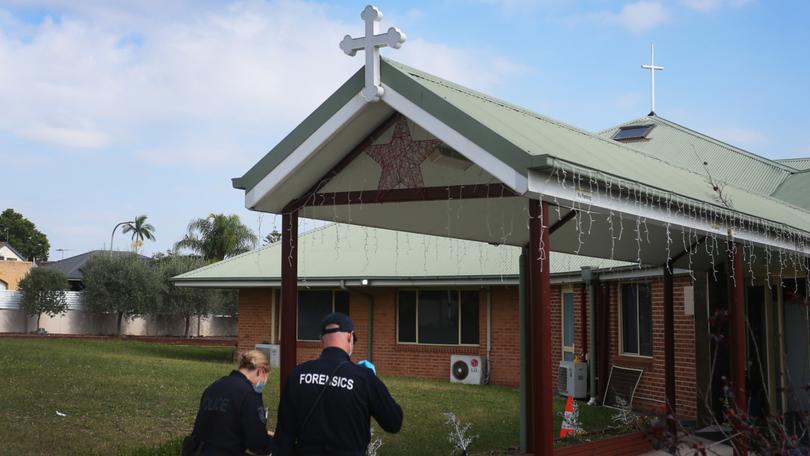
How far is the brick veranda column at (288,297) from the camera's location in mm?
8219

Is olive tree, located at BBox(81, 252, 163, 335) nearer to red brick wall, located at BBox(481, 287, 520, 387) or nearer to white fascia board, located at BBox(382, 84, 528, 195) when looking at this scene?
red brick wall, located at BBox(481, 287, 520, 387)

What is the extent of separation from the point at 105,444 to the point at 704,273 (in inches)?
344

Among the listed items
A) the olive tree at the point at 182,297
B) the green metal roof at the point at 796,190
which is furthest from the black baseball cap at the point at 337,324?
the olive tree at the point at 182,297

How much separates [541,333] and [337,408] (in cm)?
219

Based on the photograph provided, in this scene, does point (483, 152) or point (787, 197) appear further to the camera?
point (787, 197)

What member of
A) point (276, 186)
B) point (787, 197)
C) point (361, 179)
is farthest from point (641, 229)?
point (787, 197)

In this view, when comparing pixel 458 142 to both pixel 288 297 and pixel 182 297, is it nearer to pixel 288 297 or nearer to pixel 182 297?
pixel 288 297

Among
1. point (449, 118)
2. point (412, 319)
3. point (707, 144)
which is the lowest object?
point (412, 319)

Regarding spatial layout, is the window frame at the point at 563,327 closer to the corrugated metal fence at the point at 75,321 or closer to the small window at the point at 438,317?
the small window at the point at 438,317

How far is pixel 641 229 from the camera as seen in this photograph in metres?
9.62

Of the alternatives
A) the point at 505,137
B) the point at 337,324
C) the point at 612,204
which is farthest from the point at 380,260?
the point at 337,324

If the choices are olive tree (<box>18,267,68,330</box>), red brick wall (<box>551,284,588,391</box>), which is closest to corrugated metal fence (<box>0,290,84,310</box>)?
olive tree (<box>18,267,68,330</box>)

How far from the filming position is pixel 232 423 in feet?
18.8

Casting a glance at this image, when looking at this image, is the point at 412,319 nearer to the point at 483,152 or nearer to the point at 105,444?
the point at 105,444
